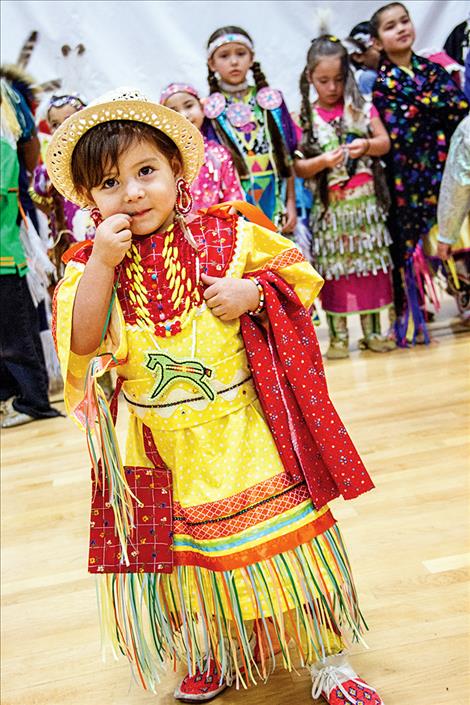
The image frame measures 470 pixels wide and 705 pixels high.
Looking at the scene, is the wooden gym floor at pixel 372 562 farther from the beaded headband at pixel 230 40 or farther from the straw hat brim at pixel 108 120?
the beaded headband at pixel 230 40

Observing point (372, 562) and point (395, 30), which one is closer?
point (372, 562)

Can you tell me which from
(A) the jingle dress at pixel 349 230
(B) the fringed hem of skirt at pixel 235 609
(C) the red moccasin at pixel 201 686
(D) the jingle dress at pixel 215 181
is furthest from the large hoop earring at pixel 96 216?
(A) the jingle dress at pixel 349 230

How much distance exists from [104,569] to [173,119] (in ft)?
2.35

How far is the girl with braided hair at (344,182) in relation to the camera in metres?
Result: 3.27

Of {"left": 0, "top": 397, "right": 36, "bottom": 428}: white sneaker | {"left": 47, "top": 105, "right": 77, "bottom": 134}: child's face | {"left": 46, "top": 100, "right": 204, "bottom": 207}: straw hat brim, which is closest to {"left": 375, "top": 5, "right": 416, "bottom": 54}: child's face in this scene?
{"left": 47, "top": 105, "right": 77, "bottom": 134}: child's face

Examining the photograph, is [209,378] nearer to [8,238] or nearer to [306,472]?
[306,472]

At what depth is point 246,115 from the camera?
10.5 feet

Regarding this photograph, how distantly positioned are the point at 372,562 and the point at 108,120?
105 centimetres

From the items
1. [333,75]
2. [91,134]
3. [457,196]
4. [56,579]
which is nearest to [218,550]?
[91,134]

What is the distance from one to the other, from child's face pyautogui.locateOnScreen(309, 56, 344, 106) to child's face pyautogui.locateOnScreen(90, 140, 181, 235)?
7.44ft

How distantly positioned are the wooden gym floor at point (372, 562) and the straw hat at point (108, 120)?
885 mm

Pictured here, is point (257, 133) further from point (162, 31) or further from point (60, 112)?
point (162, 31)

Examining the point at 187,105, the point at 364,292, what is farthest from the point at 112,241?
the point at 364,292

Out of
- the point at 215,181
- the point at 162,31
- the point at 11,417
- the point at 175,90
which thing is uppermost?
the point at 162,31
